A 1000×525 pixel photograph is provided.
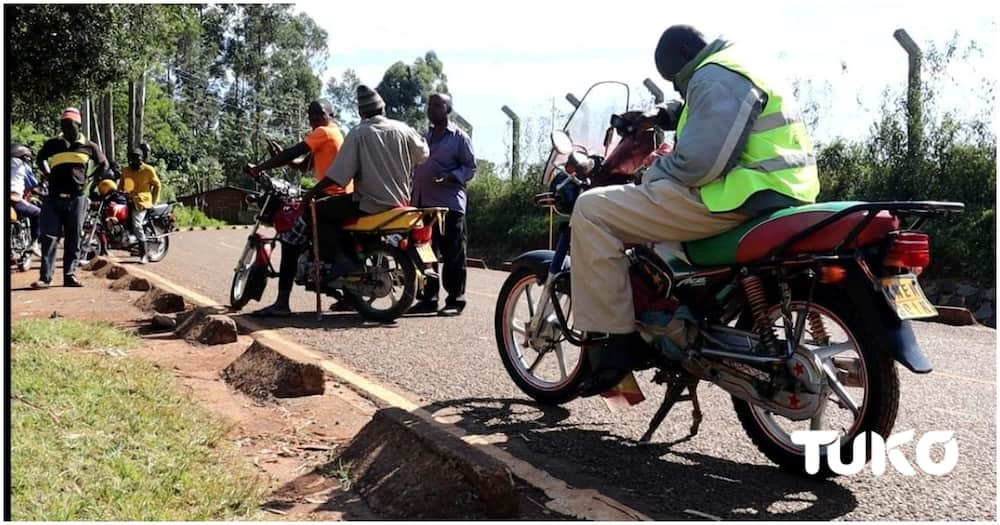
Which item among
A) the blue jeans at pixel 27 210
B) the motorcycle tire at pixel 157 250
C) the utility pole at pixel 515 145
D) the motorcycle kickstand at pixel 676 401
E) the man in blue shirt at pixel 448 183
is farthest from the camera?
the utility pole at pixel 515 145

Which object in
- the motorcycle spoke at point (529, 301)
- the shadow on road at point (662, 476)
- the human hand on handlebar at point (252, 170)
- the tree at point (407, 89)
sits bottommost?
the shadow on road at point (662, 476)

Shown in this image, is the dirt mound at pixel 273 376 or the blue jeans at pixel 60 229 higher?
the blue jeans at pixel 60 229

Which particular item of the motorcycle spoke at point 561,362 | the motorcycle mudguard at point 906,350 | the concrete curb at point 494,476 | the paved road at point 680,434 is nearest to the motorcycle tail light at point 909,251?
the motorcycle mudguard at point 906,350

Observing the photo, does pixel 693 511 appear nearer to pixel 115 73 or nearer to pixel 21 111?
pixel 115 73

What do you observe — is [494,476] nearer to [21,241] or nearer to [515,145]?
[21,241]

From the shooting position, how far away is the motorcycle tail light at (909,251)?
3248 mm

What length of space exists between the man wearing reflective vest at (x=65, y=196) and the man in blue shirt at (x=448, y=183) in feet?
13.2

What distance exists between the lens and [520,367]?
195 inches

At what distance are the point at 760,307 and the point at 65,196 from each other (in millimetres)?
8559

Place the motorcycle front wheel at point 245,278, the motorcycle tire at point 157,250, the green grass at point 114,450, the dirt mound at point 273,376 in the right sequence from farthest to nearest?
the motorcycle tire at point 157,250 → the motorcycle front wheel at point 245,278 → the dirt mound at point 273,376 → the green grass at point 114,450

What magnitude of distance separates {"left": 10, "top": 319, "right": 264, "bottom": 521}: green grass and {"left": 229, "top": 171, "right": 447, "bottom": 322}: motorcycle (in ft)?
8.50

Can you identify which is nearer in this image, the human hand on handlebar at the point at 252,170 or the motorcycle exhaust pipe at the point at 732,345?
the motorcycle exhaust pipe at the point at 732,345

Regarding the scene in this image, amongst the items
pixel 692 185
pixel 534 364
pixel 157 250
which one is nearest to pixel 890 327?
pixel 692 185

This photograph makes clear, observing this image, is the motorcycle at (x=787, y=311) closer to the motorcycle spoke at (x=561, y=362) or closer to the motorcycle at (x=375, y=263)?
the motorcycle spoke at (x=561, y=362)
